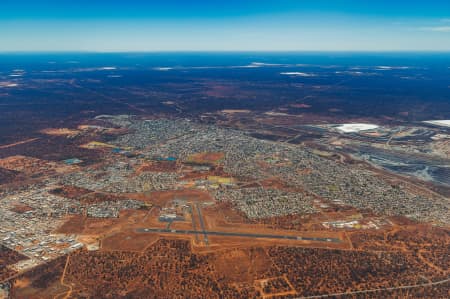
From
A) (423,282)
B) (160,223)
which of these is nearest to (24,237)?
(160,223)

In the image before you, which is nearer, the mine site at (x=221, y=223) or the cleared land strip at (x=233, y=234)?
the mine site at (x=221, y=223)

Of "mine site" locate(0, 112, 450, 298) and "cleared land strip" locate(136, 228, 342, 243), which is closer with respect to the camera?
"mine site" locate(0, 112, 450, 298)

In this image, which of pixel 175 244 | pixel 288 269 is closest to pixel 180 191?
pixel 175 244

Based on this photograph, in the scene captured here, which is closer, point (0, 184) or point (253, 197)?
point (253, 197)

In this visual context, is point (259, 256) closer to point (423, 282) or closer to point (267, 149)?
point (423, 282)

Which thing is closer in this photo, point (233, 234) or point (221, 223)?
point (233, 234)

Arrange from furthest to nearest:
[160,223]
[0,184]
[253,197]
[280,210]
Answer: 1. [0,184]
2. [253,197]
3. [280,210]
4. [160,223]

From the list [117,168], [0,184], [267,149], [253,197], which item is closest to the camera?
[253,197]

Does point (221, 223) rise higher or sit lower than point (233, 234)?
higher

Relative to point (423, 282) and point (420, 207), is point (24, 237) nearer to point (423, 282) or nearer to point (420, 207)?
point (423, 282)
